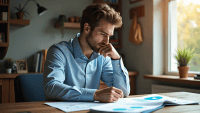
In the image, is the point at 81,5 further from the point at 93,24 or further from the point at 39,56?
the point at 93,24

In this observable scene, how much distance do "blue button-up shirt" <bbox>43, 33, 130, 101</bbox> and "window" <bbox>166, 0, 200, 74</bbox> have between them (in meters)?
1.26

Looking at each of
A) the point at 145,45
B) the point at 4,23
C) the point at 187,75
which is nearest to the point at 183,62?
the point at 187,75

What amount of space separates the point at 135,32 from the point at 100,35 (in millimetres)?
1798

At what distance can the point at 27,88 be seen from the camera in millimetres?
1361

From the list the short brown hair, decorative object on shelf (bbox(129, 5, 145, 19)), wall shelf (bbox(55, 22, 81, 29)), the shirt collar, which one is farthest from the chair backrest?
decorative object on shelf (bbox(129, 5, 145, 19))

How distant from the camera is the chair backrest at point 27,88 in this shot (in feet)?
4.40

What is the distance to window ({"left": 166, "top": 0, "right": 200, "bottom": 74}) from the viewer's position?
265 cm

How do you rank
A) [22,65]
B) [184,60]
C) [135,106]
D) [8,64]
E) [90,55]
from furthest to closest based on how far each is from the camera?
[22,65] < [8,64] < [184,60] < [90,55] < [135,106]

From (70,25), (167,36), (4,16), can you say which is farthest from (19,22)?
(167,36)

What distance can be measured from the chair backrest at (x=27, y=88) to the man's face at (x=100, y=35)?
1.59ft

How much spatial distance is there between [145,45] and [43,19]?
1.69 meters

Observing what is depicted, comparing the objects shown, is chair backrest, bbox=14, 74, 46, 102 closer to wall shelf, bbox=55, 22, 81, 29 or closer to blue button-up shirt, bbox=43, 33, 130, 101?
blue button-up shirt, bbox=43, 33, 130, 101

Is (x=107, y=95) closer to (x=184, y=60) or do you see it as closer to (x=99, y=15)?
(x=99, y=15)

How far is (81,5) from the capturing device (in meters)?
3.63
